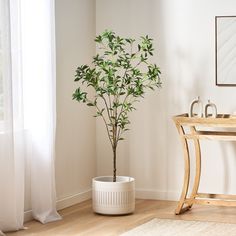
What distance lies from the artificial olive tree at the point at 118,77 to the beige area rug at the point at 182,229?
0.75m

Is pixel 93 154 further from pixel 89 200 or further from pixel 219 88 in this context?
pixel 219 88

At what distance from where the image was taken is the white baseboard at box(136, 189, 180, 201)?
6.48m

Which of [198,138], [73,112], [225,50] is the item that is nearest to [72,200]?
[73,112]

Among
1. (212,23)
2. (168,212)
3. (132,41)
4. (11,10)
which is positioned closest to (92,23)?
(132,41)

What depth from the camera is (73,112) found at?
6.29 meters

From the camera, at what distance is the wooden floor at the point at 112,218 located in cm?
523

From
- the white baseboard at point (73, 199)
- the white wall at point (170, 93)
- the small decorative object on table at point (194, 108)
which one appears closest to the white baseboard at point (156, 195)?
the white wall at point (170, 93)

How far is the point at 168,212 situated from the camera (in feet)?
19.5

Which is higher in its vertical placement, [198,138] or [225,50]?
[225,50]

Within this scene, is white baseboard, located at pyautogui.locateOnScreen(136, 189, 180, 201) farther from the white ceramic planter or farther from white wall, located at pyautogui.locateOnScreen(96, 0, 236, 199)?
the white ceramic planter

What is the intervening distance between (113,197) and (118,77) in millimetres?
1036

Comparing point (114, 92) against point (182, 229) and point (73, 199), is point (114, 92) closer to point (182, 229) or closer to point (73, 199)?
point (73, 199)

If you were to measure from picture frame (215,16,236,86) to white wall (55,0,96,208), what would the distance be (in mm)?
1253

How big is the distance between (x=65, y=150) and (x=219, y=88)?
1525 mm
